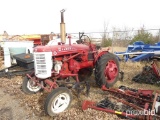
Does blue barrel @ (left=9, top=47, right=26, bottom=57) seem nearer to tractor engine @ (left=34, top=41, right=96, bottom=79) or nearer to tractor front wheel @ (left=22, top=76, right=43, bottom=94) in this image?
tractor front wheel @ (left=22, top=76, right=43, bottom=94)

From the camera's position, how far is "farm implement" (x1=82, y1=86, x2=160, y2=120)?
144 inches

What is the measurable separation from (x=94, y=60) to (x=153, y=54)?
4.07 meters

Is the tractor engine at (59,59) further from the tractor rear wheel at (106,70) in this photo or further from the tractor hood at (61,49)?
the tractor rear wheel at (106,70)

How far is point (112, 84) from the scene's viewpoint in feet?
19.3

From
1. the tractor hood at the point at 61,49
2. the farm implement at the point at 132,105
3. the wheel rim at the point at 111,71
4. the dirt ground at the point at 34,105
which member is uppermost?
the tractor hood at the point at 61,49

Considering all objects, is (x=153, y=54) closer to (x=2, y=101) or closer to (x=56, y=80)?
(x=56, y=80)

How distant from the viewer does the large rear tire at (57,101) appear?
4004 millimetres

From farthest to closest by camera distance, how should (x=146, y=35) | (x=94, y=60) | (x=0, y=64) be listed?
(x=146, y=35) → (x=0, y=64) → (x=94, y=60)

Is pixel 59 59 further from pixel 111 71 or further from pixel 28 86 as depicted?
pixel 111 71

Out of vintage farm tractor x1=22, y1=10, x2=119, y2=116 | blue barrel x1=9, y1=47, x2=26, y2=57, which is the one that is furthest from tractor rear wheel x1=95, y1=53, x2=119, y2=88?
blue barrel x1=9, y1=47, x2=26, y2=57

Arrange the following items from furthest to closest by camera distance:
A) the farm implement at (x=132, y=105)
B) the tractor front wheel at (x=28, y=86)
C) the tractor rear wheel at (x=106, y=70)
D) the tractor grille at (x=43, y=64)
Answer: the tractor rear wheel at (x=106, y=70), the tractor front wheel at (x=28, y=86), the tractor grille at (x=43, y=64), the farm implement at (x=132, y=105)

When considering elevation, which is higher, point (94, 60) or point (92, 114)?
point (94, 60)

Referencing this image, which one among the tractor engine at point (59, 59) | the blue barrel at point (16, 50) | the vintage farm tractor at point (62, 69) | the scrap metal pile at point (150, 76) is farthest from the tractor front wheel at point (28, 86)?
the blue barrel at point (16, 50)

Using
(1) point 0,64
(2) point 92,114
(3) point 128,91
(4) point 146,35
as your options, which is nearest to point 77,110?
(2) point 92,114
